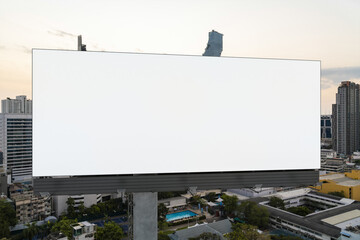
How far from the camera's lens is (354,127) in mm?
39344

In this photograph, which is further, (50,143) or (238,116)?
(238,116)

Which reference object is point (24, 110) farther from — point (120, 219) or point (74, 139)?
point (74, 139)

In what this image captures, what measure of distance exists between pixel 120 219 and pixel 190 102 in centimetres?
1580

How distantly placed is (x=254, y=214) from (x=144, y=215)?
42.3 feet

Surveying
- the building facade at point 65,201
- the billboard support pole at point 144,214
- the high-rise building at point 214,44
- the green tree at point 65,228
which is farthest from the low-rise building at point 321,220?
the building facade at point 65,201

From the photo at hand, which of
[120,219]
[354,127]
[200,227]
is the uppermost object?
[354,127]

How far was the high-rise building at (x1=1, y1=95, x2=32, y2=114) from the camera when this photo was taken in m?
30.2

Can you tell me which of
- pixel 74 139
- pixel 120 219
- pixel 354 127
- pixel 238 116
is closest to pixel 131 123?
pixel 74 139

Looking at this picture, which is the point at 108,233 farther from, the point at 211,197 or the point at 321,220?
the point at 321,220

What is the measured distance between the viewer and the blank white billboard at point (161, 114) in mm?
3590

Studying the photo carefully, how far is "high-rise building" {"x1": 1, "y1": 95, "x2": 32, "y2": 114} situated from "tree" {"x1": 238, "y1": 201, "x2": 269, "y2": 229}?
28.1m

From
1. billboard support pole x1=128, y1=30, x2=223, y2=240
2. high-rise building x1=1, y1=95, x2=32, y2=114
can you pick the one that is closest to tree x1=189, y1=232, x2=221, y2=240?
billboard support pole x1=128, y1=30, x2=223, y2=240

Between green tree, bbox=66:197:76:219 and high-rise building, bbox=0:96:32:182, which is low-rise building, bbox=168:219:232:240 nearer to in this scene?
green tree, bbox=66:197:76:219

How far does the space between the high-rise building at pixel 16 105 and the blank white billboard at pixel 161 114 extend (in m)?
31.4
